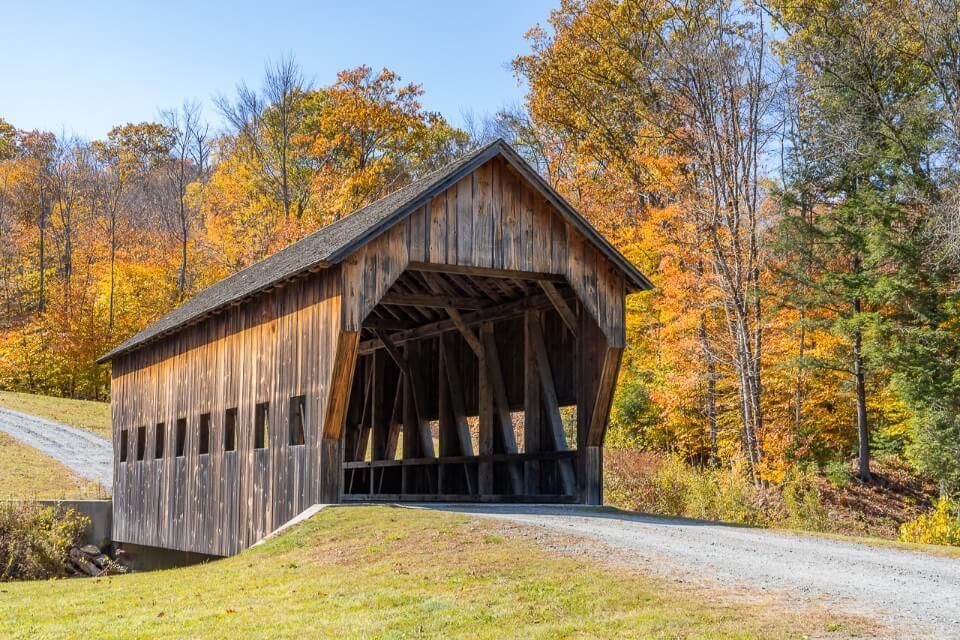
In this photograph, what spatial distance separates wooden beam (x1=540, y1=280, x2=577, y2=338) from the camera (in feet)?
59.7

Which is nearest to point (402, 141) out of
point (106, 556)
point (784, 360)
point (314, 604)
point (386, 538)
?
point (784, 360)

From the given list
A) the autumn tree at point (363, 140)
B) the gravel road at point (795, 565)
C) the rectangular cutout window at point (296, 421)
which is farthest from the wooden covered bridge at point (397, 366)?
the autumn tree at point (363, 140)

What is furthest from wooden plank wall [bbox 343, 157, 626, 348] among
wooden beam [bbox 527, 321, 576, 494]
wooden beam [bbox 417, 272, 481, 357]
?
wooden beam [bbox 417, 272, 481, 357]

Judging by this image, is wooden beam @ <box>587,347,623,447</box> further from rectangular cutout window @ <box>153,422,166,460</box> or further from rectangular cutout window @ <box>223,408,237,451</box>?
rectangular cutout window @ <box>153,422,166,460</box>

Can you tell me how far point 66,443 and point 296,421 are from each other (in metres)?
23.3

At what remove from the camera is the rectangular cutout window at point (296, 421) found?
55.3 feet

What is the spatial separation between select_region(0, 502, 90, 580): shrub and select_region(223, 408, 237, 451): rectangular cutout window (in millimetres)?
4619

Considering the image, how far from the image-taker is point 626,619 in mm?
8383

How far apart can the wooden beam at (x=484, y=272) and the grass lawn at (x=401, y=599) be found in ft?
14.0

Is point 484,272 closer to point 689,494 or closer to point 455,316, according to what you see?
point 455,316

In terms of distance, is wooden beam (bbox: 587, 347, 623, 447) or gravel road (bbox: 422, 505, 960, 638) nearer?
gravel road (bbox: 422, 505, 960, 638)

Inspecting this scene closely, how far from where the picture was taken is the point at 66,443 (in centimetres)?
3700

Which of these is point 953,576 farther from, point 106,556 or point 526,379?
point 106,556

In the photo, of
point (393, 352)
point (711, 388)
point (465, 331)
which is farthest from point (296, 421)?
point (711, 388)
